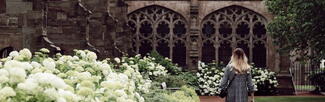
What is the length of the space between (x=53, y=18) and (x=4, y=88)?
513 inches

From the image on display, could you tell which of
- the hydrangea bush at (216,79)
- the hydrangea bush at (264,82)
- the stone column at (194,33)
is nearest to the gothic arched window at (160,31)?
the stone column at (194,33)

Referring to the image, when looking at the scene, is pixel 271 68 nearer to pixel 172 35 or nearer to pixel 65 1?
pixel 172 35

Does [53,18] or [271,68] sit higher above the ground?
[53,18]

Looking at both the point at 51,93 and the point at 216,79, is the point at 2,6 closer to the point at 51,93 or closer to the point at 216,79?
the point at 51,93

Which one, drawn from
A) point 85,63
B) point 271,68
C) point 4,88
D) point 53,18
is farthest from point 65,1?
point 271,68

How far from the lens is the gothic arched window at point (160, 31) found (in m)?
31.5

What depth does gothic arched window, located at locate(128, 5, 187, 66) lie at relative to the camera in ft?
103

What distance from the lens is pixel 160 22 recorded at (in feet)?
103

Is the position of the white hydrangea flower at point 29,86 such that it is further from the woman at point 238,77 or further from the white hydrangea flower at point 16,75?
the woman at point 238,77

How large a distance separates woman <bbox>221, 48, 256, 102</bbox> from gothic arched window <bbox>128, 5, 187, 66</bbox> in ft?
66.1

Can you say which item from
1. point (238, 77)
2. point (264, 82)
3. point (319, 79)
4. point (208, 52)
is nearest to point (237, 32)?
point (208, 52)

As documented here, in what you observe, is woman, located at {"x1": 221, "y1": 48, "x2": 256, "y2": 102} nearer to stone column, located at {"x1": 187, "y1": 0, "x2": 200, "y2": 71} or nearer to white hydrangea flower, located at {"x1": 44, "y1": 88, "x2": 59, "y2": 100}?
white hydrangea flower, located at {"x1": 44, "y1": 88, "x2": 59, "y2": 100}

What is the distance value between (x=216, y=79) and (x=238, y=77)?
13350mm

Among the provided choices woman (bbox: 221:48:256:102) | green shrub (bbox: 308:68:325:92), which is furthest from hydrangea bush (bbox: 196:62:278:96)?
woman (bbox: 221:48:256:102)
